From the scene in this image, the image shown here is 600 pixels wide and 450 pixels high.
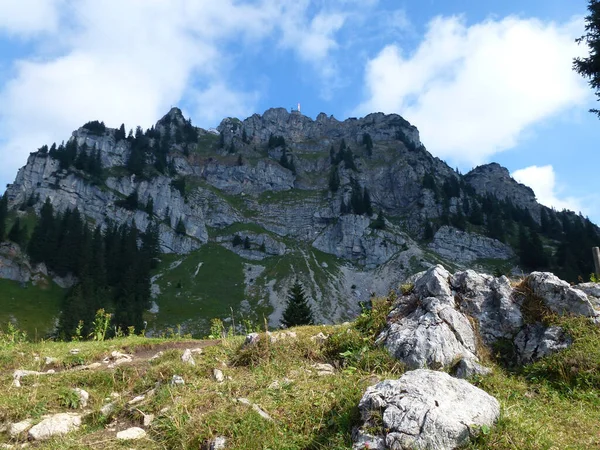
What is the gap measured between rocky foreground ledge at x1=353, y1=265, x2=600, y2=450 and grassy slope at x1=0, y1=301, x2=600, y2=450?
1.06 feet

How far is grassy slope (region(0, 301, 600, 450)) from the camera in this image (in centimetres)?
525

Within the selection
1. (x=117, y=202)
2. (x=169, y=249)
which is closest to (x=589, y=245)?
(x=169, y=249)

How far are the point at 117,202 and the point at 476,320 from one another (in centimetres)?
16455

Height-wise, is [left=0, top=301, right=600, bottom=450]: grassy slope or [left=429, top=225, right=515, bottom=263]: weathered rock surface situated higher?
[left=429, top=225, right=515, bottom=263]: weathered rock surface

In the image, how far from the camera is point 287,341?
31.9 feet

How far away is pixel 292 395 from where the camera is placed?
21.7ft

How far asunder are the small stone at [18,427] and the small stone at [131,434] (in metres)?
1.78

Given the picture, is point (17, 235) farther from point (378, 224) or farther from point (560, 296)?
point (378, 224)

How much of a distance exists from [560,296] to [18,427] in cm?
1162

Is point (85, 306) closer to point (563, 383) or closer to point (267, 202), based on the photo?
point (563, 383)

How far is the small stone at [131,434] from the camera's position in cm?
590

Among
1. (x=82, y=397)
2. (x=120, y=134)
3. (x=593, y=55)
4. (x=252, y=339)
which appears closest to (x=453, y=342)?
(x=252, y=339)

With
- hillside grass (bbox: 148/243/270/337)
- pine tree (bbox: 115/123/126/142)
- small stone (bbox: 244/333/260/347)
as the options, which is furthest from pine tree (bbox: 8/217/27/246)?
small stone (bbox: 244/333/260/347)

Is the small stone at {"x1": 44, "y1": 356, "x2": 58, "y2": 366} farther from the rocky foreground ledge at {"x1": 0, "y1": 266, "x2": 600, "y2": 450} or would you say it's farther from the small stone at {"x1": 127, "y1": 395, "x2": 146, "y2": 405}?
the small stone at {"x1": 127, "y1": 395, "x2": 146, "y2": 405}
